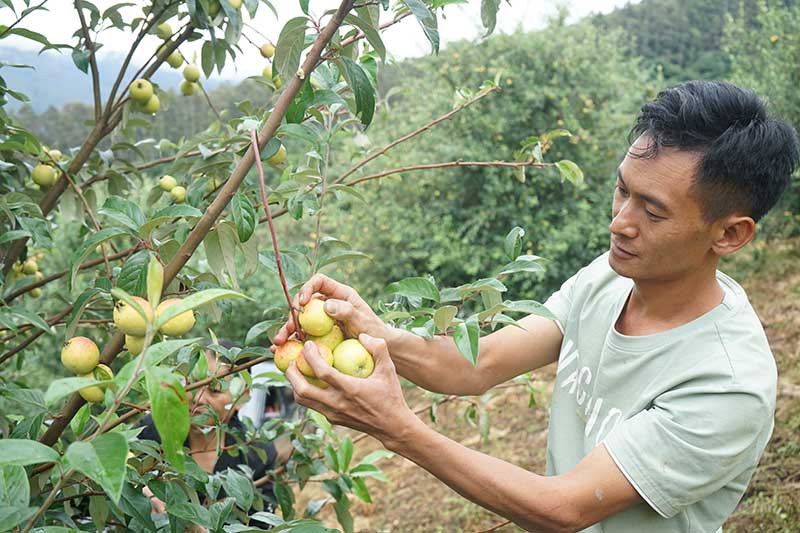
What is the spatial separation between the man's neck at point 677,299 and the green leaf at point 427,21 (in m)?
0.64

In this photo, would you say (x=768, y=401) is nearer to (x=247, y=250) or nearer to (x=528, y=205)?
(x=247, y=250)

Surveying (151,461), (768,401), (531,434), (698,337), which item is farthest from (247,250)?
(531,434)

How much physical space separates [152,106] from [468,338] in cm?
115

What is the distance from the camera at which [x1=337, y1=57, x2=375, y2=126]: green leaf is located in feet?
3.95

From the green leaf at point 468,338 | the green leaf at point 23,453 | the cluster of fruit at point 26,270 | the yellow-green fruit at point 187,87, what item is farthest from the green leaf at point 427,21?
the cluster of fruit at point 26,270

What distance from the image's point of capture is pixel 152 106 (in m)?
1.92

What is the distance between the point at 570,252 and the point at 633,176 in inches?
216

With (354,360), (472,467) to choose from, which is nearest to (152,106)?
(354,360)

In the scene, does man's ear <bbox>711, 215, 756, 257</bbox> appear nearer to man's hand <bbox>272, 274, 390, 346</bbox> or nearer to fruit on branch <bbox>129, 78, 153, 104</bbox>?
man's hand <bbox>272, 274, 390, 346</bbox>

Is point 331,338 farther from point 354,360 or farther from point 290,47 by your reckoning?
point 290,47

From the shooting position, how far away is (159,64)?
185cm

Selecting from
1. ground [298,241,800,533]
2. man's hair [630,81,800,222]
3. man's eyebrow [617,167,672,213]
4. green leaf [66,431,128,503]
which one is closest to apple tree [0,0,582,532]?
green leaf [66,431,128,503]

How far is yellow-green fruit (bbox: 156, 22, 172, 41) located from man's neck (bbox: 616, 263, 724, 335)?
1279 millimetres

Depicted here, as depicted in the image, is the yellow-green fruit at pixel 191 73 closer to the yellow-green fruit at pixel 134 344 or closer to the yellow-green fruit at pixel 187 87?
the yellow-green fruit at pixel 187 87
